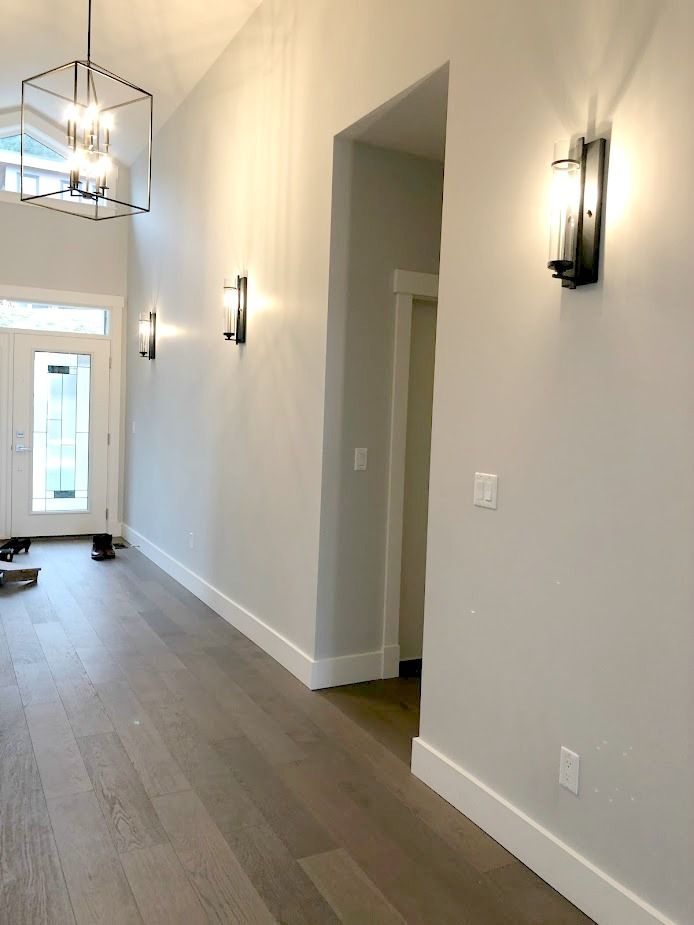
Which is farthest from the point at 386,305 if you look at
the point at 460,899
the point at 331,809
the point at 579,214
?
the point at 460,899

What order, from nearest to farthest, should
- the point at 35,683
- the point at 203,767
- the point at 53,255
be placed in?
the point at 203,767, the point at 35,683, the point at 53,255

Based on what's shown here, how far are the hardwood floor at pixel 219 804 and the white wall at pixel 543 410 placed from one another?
0.27 metres

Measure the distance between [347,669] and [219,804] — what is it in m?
1.32

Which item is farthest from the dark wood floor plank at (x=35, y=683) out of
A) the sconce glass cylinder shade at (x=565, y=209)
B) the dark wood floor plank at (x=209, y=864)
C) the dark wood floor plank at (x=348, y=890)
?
the sconce glass cylinder shade at (x=565, y=209)

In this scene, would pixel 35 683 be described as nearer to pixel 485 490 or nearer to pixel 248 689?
pixel 248 689

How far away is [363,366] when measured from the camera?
150 inches

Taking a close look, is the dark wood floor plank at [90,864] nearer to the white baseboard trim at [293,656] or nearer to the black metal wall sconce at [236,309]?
the white baseboard trim at [293,656]

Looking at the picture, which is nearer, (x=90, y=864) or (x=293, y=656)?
(x=90, y=864)

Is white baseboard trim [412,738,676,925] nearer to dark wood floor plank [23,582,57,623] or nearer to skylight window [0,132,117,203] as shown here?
dark wood floor plank [23,582,57,623]

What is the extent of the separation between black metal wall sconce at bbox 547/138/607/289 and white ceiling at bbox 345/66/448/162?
39.2 inches

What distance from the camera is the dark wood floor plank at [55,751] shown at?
2.71m

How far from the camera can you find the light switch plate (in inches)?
98.8

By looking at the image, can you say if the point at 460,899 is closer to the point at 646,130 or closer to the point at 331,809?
the point at 331,809

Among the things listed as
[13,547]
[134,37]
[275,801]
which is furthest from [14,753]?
[134,37]
